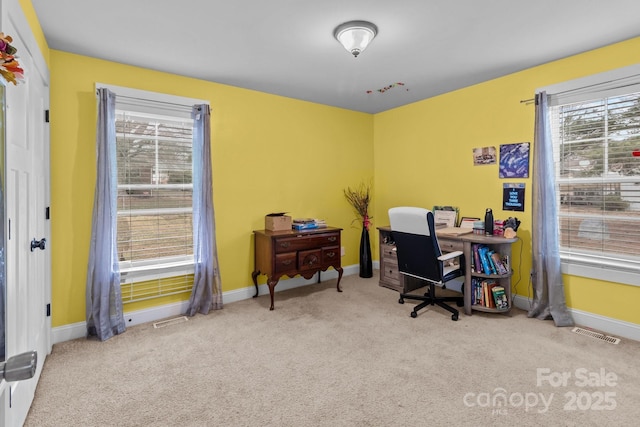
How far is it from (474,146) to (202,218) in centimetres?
324

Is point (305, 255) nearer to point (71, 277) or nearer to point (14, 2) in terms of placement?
point (71, 277)

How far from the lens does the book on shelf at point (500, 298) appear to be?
335 cm

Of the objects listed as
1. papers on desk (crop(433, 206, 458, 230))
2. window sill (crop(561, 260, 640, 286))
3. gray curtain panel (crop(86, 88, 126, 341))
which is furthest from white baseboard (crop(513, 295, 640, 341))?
gray curtain panel (crop(86, 88, 126, 341))

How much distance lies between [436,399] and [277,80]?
3.33 m

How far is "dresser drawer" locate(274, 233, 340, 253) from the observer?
147 inches

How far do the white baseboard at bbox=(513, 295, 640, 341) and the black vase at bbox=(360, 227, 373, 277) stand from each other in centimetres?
240

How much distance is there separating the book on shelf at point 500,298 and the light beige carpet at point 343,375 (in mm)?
121

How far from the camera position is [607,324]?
2980mm

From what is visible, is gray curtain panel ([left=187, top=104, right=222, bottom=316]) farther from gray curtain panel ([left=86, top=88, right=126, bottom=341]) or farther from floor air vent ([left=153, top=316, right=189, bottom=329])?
gray curtain panel ([left=86, top=88, right=126, bottom=341])

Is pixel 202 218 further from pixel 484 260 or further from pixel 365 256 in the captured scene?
pixel 484 260

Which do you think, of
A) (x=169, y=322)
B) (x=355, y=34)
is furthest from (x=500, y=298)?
(x=169, y=322)

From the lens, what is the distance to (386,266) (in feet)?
14.5

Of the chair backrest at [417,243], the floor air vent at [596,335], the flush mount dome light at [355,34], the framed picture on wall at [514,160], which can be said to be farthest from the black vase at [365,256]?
the flush mount dome light at [355,34]

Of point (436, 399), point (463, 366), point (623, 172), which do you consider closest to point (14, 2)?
point (436, 399)
